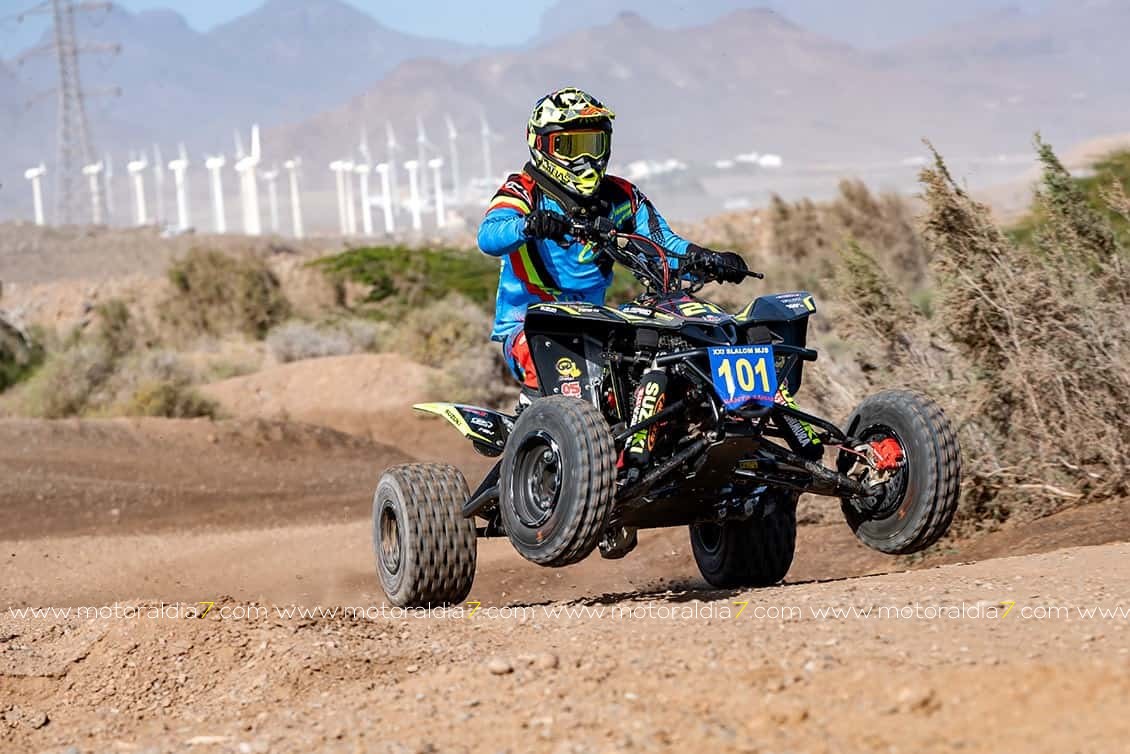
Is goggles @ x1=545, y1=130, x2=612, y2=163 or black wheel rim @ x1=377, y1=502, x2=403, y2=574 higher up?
goggles @ x1=545, y1=130, x2=612, y2=163

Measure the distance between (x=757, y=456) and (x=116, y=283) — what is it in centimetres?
4879

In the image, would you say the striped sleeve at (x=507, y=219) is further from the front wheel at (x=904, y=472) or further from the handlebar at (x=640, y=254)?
the front wheel at (x=904, y=472)

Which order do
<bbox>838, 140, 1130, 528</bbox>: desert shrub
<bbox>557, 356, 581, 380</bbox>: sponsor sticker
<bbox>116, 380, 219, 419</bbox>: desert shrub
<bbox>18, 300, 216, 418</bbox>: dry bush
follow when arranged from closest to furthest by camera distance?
<bbox>557, 356, 581, 380</bbox>: sponsor sticker
<bbox>838, 140, 1130, 528</bbox>: desert shrub
<bbox>116, 380, 219, 419</bbox>: desert shrub
<bbox>18, 300, 216, 418</bbox>: dry bush

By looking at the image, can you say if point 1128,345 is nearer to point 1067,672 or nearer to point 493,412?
point 493,412

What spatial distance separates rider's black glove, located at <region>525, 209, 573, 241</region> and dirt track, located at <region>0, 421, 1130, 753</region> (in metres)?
1.91

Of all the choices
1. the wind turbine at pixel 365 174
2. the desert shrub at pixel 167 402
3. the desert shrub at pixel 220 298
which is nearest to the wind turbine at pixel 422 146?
the wind turbine at pixel 365 174

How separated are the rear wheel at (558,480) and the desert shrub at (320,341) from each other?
2217 centimetres

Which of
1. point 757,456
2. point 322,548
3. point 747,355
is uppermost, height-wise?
point 747,355

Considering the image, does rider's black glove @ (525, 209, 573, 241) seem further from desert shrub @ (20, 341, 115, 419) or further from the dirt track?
desert shrub @ (20, 341, 115, 419)

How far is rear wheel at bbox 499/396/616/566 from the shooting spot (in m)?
6.98

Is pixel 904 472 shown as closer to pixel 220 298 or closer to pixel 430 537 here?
pixel 430 537

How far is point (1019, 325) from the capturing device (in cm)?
1046

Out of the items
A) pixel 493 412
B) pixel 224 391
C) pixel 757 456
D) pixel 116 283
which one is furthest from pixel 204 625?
pixel 116 283

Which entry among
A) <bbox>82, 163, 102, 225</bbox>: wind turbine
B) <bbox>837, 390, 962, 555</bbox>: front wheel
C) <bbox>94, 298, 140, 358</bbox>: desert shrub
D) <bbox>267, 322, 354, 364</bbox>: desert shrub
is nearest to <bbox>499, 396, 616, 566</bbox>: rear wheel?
<bbox>837, 390, 962, 555</bbox>: front wheel
